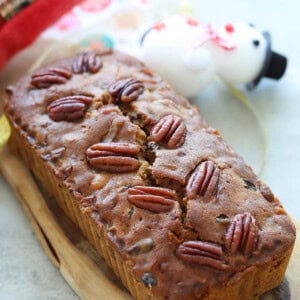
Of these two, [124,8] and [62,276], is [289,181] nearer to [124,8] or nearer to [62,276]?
[62,276]

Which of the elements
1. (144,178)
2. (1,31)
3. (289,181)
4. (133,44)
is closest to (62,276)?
(144,178)

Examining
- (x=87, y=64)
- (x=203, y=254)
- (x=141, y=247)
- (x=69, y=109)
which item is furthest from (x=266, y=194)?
(x=87, y=64)

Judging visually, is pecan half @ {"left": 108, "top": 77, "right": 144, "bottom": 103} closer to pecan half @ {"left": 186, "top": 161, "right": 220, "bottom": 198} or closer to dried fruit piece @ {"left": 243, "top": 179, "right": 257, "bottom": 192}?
pecan half @ {"left": 186, "top": 161, "right": 220, "bottom": 198}

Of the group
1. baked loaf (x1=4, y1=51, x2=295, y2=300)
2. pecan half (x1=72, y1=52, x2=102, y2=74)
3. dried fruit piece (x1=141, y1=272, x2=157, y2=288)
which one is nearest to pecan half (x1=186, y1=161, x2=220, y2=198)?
baked loaf (x1=4, y1=51, x2=295, y2=300)

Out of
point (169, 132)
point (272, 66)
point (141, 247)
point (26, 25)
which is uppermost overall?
point (26, 25)

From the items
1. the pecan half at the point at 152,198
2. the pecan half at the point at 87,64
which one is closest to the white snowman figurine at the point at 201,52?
the pecan half at the point at 87,64

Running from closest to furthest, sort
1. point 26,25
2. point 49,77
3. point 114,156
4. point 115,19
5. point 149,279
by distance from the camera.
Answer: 1. point 149,279
2. point 114,156
3. point 49,77
4. point 26,25
5. point 115,19

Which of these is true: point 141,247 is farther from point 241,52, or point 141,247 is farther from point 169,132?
point 241,52
